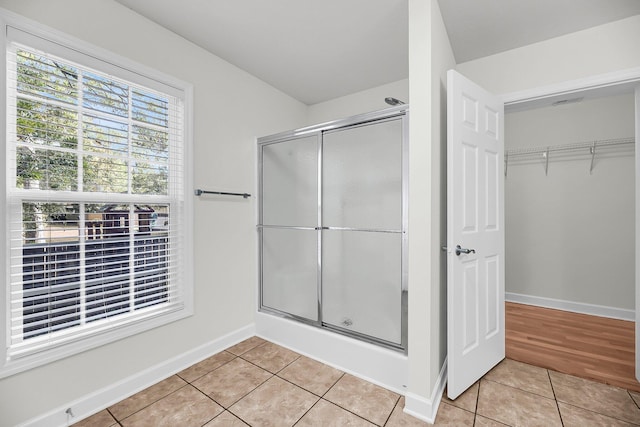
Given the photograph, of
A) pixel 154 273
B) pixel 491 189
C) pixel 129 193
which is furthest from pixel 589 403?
pixel 129 193

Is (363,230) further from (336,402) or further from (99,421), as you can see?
(99,421)

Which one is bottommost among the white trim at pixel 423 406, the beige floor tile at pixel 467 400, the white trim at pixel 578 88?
the beige floor tile at pixel 467 400

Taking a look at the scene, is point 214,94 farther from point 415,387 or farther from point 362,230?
point 415,387

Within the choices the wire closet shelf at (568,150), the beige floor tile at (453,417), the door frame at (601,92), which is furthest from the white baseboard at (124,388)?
the wire closet shelf at (568,150)

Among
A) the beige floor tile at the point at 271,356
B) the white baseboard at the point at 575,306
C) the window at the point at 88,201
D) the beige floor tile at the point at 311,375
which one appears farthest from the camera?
the white baseboard at the point at 575,306

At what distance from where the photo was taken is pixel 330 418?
5.26 ft

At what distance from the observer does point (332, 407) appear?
169 centimetres

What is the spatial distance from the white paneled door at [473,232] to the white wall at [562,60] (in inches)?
11.6

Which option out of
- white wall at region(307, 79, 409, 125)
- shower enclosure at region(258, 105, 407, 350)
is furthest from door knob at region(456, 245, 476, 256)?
white wall at region(307, 79, 409, 125)

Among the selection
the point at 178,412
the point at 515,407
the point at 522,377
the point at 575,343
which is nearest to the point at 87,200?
the point at 178,412

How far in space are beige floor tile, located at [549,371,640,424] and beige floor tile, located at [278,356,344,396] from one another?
4.64 ft

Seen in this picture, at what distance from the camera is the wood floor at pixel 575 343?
205 centimetres

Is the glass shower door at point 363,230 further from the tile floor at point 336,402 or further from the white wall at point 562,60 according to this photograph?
the white wall at point 562,60

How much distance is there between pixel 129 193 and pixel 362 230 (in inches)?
63.2
